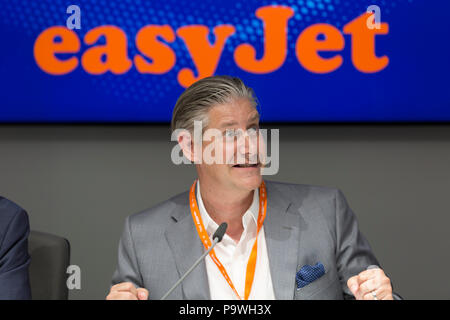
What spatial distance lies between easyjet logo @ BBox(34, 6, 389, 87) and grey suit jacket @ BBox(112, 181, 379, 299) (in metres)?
0.91

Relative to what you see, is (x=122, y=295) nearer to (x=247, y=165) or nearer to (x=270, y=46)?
(x=247, y=165)

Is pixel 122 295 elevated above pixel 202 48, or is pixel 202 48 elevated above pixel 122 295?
pixel 202 48

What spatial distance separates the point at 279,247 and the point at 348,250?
0.73ft

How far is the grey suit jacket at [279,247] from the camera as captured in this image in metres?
1.70

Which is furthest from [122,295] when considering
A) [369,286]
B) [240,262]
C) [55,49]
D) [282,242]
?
[55,49]

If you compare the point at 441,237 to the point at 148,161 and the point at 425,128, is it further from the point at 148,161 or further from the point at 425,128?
the point at 148,161

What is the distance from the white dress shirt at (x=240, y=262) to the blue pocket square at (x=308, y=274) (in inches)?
3.6

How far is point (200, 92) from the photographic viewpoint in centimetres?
179

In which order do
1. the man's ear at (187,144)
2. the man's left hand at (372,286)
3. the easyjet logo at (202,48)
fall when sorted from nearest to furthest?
the man's left hand at (372,286) → the man's ear at (187,144) → the easyjet logo at (202,48)

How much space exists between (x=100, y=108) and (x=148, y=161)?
357 mm

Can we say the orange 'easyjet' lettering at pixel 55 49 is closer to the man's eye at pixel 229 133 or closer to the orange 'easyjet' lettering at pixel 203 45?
the orange 'easyjet' lettering at pixel 203 45

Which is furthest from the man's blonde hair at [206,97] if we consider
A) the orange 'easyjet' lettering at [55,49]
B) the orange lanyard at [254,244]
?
the orange 'easyjet' lettering at [55,49]

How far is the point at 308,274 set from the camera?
5.57ft
